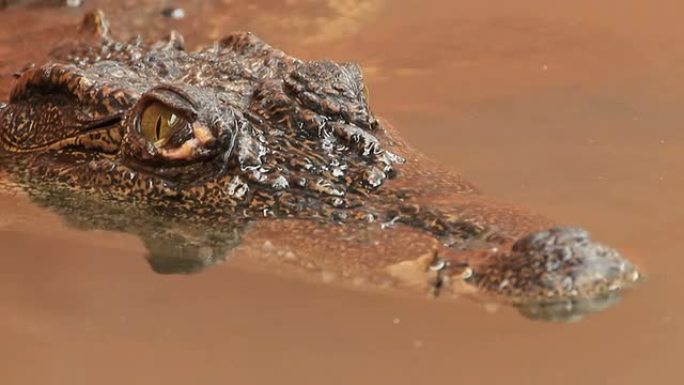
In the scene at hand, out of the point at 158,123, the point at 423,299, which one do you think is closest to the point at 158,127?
the point at 158,123

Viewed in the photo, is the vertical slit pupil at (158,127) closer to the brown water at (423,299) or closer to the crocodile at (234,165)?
the crocodile at (234,165)

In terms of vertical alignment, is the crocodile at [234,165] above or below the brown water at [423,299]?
above

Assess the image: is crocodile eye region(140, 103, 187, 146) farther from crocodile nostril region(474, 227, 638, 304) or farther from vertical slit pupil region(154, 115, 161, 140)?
crocodile nostril region(474, 227, 638, 304)

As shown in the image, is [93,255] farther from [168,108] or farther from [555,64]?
[555,64]

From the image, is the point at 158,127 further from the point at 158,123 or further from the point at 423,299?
the point at 423,299

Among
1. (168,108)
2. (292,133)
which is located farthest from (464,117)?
(168,108)

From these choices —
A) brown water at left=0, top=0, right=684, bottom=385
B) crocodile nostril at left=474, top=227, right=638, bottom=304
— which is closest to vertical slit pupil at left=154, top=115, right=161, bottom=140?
brown water at left=0, top=0, right=684, bottom=385

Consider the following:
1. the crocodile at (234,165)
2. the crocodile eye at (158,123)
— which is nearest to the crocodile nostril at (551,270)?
the crocodile at (234,165)
